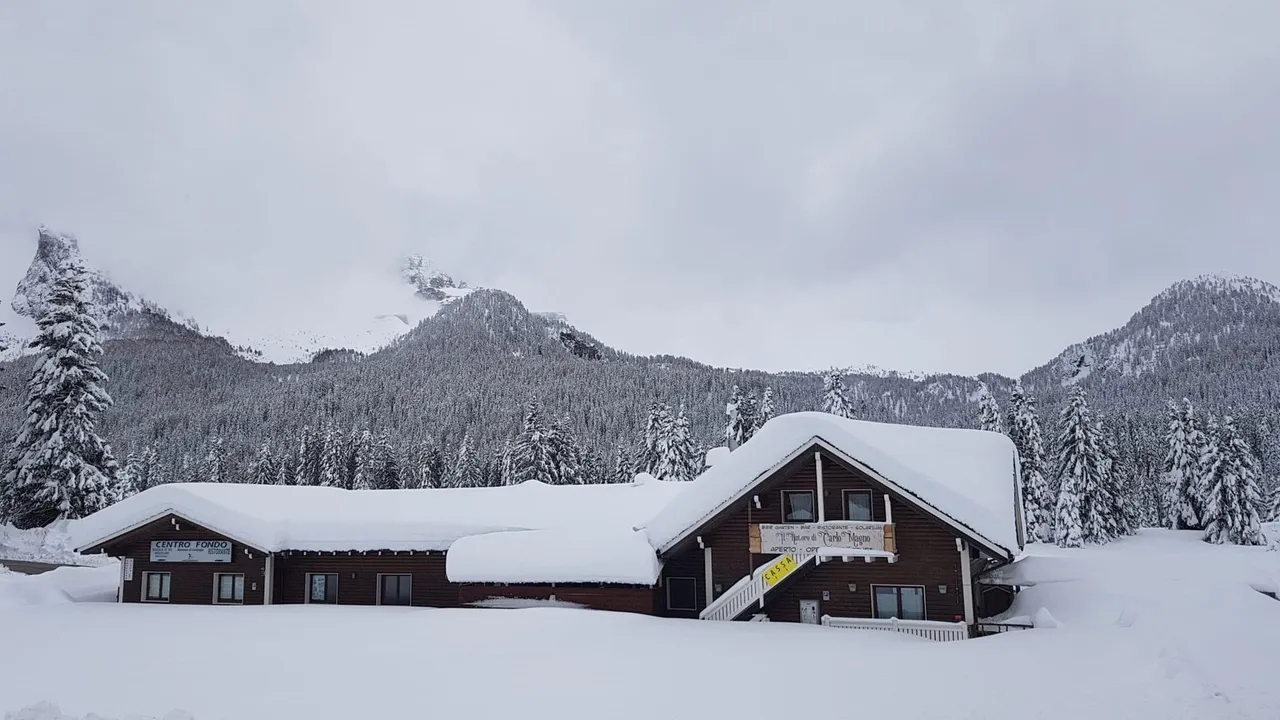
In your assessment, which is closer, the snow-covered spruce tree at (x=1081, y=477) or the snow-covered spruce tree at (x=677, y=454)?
the snow-covered spruce tree at (x=677, y=454)

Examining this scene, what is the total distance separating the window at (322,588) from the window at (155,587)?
17.0 feet

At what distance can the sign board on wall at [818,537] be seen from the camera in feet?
70.2

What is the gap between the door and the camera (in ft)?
73.2

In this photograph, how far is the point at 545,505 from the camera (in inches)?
1121

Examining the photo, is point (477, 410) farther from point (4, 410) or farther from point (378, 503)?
point (378, 503)

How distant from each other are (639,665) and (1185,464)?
71.0 m

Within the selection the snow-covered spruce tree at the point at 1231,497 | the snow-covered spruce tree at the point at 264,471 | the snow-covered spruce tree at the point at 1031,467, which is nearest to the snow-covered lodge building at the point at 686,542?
the snow-covered spruce tree at the point at 1031,467

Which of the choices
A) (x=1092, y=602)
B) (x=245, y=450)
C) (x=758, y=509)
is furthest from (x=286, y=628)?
(x=245, y=450)

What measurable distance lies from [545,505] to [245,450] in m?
132

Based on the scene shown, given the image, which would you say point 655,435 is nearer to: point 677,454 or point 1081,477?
point 677,454

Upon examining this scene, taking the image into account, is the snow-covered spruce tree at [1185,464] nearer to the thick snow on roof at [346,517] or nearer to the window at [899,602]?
the window at [899,602]

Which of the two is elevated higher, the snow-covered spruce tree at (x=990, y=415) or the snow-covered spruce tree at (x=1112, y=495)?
the snow-covered spruce tree at (x=990, y=415)

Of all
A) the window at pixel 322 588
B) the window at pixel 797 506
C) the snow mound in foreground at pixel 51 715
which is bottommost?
the window at pixel 322 588

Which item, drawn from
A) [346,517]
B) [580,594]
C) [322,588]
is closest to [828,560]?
[580,594]
